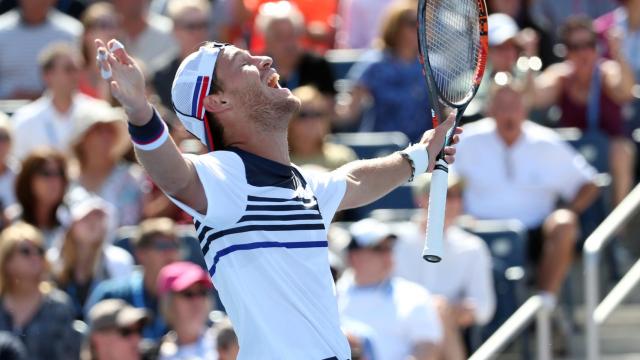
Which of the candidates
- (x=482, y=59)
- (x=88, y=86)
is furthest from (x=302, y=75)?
(x=482, y=59)

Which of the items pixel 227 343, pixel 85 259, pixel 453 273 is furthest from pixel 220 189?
pixel 453 273

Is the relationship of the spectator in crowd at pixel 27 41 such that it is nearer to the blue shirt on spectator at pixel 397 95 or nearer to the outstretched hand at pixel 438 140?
the blue shirt on spectator at pixel 397 95

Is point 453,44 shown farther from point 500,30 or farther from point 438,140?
point 500,30

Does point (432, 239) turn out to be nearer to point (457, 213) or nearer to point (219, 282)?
point (219, 282)

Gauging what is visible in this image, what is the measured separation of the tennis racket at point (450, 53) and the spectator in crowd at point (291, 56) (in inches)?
180

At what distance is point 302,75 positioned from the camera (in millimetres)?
9586

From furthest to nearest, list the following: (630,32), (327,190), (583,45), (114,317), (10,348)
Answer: (630,32), (583,45), (114,317), (10,348), (327,190)

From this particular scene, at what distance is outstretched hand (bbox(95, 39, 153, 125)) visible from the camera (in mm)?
3787

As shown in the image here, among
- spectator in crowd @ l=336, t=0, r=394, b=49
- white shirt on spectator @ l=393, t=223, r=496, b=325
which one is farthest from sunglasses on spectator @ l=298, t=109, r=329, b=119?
spectator in crowd @ l=336, t=0, r=394, b=49

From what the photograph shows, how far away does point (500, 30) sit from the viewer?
31.3 ft

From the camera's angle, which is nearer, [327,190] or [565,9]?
[327,190]

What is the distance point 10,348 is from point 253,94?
2.94 metres

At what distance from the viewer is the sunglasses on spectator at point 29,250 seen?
720 cm

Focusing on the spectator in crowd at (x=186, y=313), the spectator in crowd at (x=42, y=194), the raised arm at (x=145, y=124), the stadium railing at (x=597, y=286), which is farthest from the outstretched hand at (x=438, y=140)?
the spectator in crowd at (x=42, y=194)
